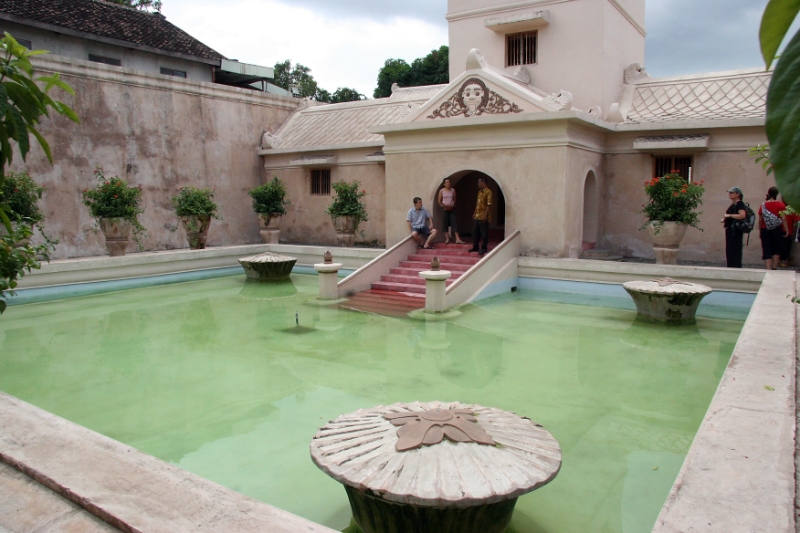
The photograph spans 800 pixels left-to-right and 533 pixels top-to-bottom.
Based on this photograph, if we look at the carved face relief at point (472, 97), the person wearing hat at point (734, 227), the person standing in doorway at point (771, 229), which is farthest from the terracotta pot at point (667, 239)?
the carved face relief at point (472, 97)

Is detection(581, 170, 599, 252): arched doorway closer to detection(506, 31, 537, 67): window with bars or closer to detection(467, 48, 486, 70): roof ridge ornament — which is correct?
detection(467, 48, 486, 70): roof ridge ornament

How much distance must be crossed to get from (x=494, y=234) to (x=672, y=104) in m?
4.61

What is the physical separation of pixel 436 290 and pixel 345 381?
3.37 m

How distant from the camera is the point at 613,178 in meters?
12.3

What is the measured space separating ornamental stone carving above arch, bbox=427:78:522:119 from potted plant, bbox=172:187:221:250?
5975 millimetres

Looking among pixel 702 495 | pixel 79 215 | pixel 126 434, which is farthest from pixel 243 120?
pixel 702 495

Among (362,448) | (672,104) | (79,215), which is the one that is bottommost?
(362,448)

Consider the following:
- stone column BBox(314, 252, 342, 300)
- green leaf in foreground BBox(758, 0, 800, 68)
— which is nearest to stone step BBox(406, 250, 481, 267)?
stone column BBox(314, 252, 342, 300)

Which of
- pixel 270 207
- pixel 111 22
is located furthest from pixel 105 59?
pixel 270 207

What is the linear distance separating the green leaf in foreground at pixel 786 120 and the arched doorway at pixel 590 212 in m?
11.7

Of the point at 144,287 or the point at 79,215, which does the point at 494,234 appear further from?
the point at 79,215

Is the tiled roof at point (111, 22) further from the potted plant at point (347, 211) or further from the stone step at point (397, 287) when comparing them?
the stone step at point (397, 287)

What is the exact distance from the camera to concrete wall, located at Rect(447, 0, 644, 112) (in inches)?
492

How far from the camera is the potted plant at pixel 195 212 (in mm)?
13758
